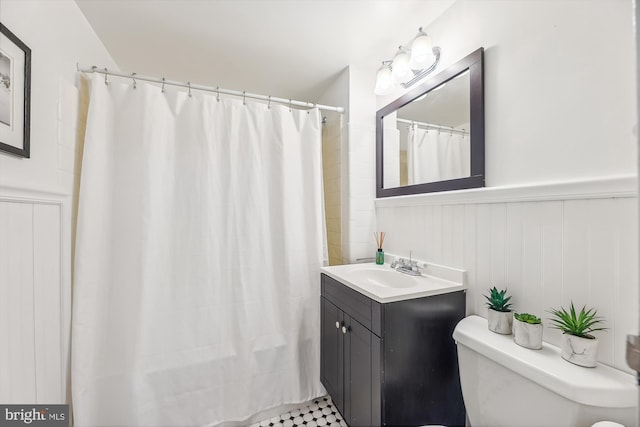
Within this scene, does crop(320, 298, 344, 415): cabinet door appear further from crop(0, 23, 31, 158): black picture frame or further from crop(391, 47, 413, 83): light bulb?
Result: crop(0, 23, 31, 158): black picture frame

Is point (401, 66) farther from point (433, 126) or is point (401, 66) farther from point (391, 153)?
point (391, 153)

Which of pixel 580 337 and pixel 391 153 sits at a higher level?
pixel 391 153

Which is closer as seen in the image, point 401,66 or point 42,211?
point 42,211

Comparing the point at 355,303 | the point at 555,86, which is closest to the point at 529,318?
the point at 355,303

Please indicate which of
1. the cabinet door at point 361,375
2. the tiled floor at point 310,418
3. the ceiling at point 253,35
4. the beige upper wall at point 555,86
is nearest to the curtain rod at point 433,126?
the beige upper wall at point 555,86

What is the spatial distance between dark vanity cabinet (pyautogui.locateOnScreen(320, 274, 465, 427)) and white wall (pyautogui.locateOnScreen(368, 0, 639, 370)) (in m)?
0.22

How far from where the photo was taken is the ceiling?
1260mm

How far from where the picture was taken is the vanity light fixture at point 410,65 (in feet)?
4.15

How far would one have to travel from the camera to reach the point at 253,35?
1.46 m

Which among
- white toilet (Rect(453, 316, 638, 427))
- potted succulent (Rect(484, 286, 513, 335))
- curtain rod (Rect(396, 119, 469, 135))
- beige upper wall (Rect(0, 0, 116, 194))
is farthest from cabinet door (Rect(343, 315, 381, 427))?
beige upper wall (Rect(0, 0, 116, 194))

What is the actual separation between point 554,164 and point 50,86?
2007 mm

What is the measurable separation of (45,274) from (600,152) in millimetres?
2066

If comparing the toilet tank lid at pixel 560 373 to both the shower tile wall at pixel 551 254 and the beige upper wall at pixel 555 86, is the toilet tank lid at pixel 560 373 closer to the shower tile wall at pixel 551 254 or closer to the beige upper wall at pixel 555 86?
the shower tile wall at pixel 551 254

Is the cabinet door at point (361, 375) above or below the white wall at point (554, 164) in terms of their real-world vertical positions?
below
